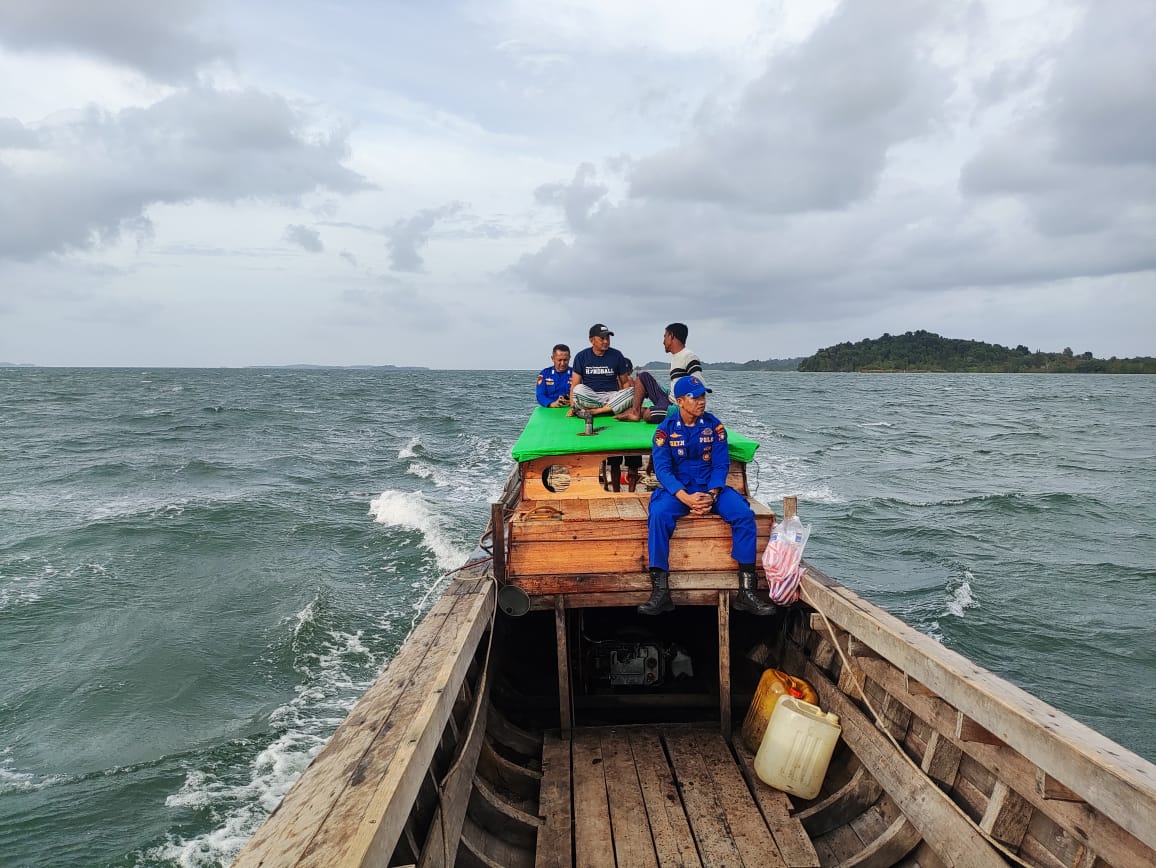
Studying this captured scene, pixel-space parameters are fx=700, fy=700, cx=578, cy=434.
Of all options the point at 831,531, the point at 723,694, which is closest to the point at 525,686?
the point at 723,694

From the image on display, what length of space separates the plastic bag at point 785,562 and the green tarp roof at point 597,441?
3.29 ft

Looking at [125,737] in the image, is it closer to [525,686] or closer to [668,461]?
[525,686]

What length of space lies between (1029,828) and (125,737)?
8.51 m

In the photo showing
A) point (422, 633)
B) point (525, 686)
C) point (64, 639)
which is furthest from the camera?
point (64, 639)

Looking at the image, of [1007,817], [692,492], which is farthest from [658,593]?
[1007,817]

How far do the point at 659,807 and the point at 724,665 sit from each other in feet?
4.33

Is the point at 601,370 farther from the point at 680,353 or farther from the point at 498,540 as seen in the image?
the point at 498,540

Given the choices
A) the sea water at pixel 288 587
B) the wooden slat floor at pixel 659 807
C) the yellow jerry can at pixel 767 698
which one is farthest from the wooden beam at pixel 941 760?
the sea water at pixel 288 587

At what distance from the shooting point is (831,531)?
15688mm

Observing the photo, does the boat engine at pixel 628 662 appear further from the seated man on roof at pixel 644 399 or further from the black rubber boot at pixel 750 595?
the seated man on roof at pixel 644 399

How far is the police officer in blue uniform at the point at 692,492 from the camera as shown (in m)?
5.37

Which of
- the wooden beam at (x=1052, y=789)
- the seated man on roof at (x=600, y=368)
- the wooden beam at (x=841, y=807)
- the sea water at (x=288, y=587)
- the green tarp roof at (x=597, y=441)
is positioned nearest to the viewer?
the wooden beam at (x=1052, y=789)

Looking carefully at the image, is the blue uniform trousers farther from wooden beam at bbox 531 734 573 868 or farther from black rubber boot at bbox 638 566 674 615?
wooden beam at bbox 531 734 573 868

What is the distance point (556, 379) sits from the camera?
10648mm
